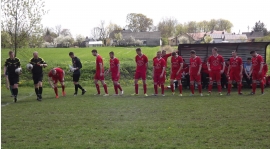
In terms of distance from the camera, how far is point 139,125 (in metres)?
8.05

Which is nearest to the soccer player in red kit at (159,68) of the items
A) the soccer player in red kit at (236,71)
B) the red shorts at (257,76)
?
the soccer player in red kit at (236,71)

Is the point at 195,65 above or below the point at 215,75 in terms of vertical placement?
above

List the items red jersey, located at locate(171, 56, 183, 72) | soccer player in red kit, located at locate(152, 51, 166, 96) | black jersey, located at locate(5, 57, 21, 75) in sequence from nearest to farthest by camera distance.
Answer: black jersey, located at locate(5, 57, 21, 75) → soccer player in red kit, located at locate(152, 51, 166, 96) → red jersey, located at locate(171, 56, 183, 72)

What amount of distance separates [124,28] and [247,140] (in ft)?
323

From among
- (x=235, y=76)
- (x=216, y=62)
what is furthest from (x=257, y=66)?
(x=216, y=62)

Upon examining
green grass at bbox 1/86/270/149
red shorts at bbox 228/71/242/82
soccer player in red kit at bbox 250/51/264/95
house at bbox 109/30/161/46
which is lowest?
green grass at bbox 1/86/270/149

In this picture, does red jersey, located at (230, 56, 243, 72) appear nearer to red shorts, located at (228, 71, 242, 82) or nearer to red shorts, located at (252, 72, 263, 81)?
red shorts, located at (228, 71, 242, 82)

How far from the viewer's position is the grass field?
21.0ft

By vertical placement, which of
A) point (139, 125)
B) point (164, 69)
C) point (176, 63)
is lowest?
point (139, 125)

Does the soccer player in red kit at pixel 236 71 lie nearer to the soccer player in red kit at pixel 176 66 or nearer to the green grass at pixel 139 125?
the soccer player in red kit at pixel 176 66

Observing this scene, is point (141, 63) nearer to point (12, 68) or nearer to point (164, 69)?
point (164, 69)

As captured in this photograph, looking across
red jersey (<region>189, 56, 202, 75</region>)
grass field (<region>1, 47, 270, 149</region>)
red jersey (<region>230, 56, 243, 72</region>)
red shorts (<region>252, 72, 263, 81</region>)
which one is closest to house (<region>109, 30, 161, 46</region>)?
red jersey (<region>230, 56, 243, 72</region>)

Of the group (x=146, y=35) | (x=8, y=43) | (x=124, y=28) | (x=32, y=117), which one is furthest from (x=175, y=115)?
(x=124, y=28)

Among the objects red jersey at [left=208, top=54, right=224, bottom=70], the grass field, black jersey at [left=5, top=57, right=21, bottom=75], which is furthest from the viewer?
red jersey at [left=208, top=54, right=224, bottom=70]
